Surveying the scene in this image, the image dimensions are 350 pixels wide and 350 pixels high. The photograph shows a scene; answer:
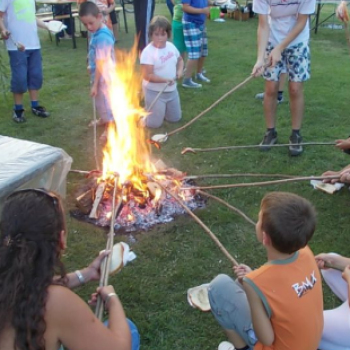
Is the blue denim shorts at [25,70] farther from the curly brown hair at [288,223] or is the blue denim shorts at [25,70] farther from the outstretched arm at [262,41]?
the curly brown hair at [288,223]

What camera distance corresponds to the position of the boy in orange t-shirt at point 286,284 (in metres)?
2.09

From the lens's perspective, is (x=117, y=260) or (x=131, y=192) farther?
(x=131, y=192)

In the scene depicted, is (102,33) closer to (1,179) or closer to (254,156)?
(254,156)

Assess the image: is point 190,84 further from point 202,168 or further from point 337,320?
point 337,320

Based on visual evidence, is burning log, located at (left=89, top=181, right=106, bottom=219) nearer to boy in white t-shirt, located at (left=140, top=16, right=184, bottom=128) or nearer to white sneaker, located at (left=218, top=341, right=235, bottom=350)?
white sneaker, located at (left=218, top=341, right=235, bottom=350)

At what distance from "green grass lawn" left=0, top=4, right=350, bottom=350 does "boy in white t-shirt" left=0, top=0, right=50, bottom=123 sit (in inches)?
19.3

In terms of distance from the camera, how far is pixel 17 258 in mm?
1732

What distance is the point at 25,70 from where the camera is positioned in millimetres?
5988

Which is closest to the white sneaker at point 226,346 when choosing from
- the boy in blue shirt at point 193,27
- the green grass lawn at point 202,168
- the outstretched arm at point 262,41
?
the green grass lawn at point 202,168

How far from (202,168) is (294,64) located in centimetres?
152

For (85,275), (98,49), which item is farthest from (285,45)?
(85,275)

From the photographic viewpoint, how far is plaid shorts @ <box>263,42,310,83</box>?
16.1ft

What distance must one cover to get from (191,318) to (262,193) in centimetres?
179

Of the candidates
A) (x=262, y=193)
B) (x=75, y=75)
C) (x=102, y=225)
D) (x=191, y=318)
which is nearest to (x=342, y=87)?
(x=262, y=193)
